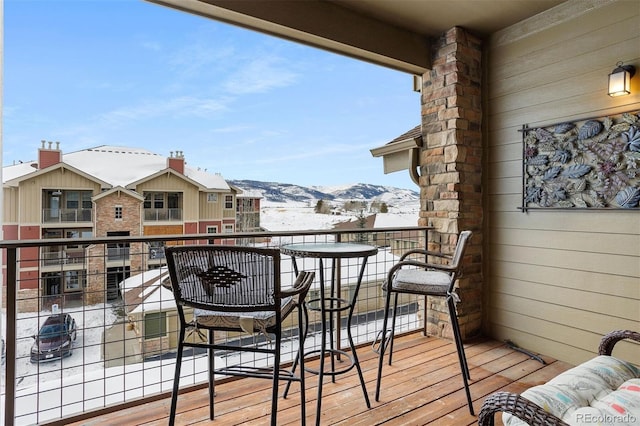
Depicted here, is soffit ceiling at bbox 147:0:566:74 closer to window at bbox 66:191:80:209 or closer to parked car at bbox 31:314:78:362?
window at bbox 66:191:80:209

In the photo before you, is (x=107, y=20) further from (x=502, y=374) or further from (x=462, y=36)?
(x=502, y=374)

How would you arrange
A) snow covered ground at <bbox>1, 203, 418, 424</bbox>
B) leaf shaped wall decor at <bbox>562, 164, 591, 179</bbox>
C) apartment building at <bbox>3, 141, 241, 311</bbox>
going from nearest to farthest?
snow covered ground at <bbox>1, 203, 418, 424</bbox> → apartment building at <bbox>3, 141, 241, 311</bbox> → leaf shaped wall decor at <bbox>562, 164, 591, 179</bbox>

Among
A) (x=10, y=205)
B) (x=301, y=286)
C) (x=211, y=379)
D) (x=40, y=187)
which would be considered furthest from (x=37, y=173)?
(x=301, y=286)

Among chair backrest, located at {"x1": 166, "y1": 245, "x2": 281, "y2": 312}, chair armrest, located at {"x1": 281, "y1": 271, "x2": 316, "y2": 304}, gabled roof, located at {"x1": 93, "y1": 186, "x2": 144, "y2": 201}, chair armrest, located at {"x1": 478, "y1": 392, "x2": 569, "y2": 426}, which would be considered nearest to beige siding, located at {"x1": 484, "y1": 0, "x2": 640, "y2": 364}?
chair armrest, located at {"x1": 478, "y1": 392, "x2": 569, "y2": 426}

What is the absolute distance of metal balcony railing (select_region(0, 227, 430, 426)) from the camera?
183 centimetres

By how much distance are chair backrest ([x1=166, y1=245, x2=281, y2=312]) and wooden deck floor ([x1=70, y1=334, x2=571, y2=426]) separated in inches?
32.0

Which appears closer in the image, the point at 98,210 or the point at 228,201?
the point at 98,210

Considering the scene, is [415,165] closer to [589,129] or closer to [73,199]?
[589,129]

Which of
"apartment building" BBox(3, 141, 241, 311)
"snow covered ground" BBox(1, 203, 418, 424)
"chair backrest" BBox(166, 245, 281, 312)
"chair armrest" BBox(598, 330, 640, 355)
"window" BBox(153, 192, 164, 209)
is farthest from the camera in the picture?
"window" BBox(153, 192, 164, 209)

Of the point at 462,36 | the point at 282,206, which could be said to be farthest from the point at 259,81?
the point at 462,36

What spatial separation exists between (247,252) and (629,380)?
63.3 inches

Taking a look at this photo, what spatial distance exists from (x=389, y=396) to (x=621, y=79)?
251 centimetres

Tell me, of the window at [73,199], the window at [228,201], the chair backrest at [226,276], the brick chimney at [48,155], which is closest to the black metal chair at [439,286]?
the chair backrest at [226,276]

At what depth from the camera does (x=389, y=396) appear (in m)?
2.21
